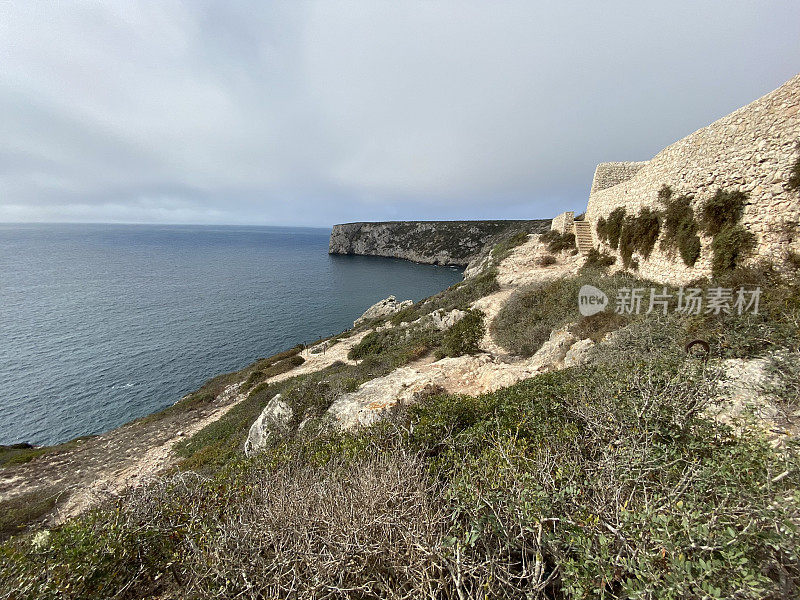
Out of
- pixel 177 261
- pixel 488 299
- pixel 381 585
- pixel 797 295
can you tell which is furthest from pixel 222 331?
pixel 177 261

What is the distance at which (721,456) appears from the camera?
2.96 meters

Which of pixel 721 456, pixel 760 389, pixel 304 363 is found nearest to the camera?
pixel 721 456

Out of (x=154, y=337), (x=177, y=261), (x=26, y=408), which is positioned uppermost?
(x=177, y=261)

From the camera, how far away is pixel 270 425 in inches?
401

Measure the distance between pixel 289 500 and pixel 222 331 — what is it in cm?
3611

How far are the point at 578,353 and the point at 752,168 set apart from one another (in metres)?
7.70

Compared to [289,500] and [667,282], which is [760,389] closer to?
[289,500]

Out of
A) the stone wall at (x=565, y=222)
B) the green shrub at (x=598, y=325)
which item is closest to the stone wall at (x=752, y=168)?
the green shrub at (x=598, y=325)

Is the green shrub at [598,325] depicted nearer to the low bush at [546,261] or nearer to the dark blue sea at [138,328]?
the low bush at [546,261]

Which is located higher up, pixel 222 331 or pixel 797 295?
pixel 797 295
